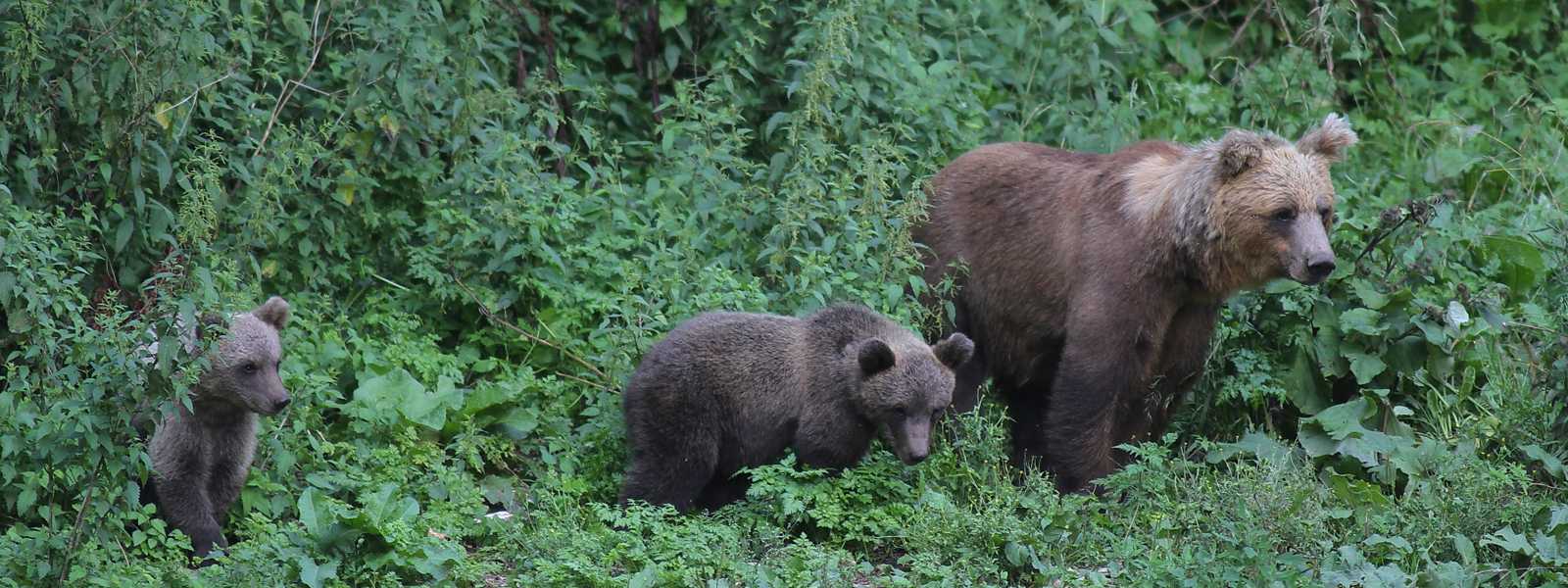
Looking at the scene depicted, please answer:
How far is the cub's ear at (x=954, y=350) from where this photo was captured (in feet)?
25.5

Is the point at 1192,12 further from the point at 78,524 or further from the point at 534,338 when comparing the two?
the point at 78,524

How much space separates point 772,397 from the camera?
779 cm

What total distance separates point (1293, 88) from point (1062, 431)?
3.97 metres

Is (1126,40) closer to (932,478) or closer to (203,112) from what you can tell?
(932,478)

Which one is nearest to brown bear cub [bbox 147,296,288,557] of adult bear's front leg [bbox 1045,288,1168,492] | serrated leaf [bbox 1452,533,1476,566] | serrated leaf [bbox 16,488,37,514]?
serrated leaf [bbox 16,488,37,514]

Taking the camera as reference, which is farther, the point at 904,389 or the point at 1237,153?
the point at 1237,153

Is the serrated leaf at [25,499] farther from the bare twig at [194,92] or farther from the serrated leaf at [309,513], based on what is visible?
the bare twig at [194,92]

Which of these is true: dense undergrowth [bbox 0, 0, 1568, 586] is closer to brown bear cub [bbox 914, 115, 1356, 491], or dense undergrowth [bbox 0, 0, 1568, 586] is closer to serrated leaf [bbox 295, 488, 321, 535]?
serrated leaf [bbox 295, 488, 321, 535]

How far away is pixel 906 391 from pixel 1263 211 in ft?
6.03

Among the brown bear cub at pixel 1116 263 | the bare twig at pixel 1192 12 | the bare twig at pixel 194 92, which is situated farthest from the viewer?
the bare twig at pixel 1192 12

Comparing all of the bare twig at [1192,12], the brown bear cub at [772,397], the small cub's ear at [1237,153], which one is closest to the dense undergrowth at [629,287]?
the brown bear cub at [772,397]

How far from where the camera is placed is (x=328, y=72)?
9.70m

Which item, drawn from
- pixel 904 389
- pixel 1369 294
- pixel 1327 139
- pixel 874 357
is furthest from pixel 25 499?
pixel 1369 294

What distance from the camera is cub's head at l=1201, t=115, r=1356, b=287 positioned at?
7828mm
